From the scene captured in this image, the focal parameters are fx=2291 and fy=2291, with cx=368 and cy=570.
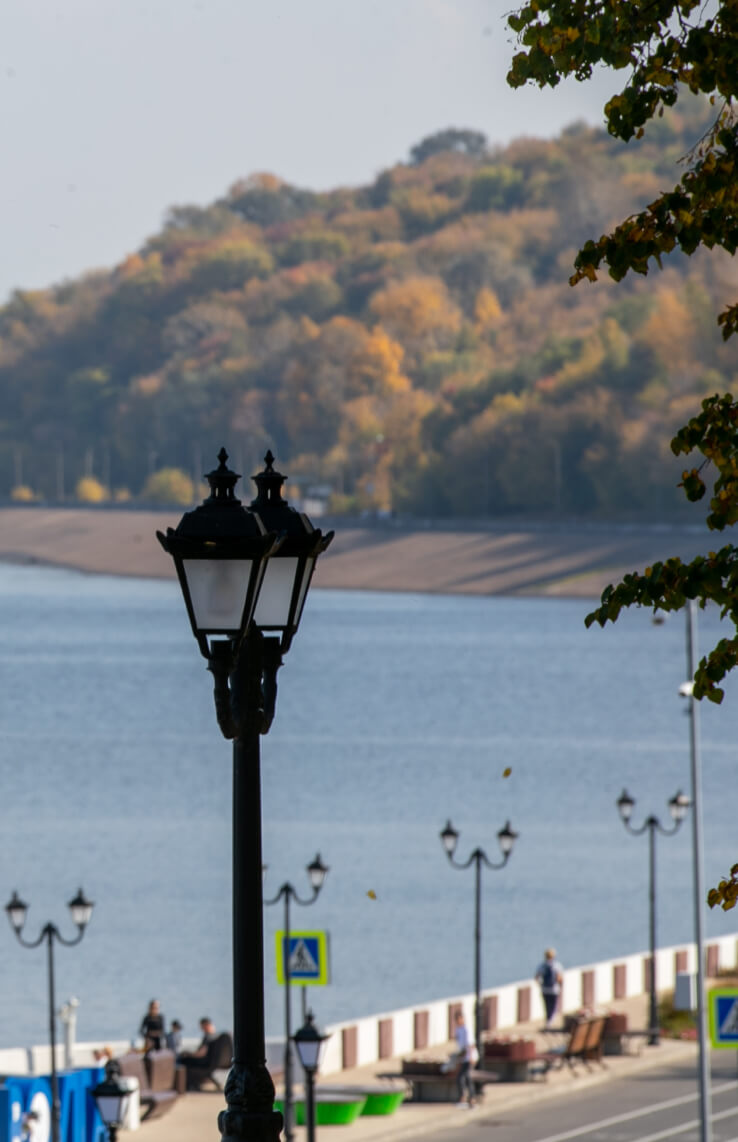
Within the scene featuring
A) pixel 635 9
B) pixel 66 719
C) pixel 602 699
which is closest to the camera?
pixel 635 9

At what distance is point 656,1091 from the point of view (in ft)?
85.0

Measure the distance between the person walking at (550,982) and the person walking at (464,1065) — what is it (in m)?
3.60

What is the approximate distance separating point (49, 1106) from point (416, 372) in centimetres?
14687

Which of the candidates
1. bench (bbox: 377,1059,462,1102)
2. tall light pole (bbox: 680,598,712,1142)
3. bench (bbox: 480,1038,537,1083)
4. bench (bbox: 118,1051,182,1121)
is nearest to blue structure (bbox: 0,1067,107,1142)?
bench (bbox: 118,1051,182,1121)

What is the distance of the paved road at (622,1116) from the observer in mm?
23203

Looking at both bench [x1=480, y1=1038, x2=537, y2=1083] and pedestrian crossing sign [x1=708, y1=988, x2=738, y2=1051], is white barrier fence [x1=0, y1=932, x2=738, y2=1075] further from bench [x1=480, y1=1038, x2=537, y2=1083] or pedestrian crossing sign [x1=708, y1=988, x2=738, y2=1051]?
pedestrian crossing sign [x1=708, y1=988, x2=738, y2=1051]

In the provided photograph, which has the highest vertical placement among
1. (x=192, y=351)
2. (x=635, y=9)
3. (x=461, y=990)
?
(x=192, y=351)

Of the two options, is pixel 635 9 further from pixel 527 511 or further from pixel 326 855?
pixel 527 511

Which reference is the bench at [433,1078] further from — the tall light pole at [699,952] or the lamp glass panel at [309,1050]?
the lamp glass panel at [309,1050]

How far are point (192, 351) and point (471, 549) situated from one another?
198 feet

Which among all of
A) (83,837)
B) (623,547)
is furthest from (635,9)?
(623,547)

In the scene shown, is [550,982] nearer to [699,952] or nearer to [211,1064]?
[211,1064]

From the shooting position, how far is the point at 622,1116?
955 inches

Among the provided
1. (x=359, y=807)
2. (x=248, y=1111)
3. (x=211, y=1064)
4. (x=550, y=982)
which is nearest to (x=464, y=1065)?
(x=211, y=1064)
